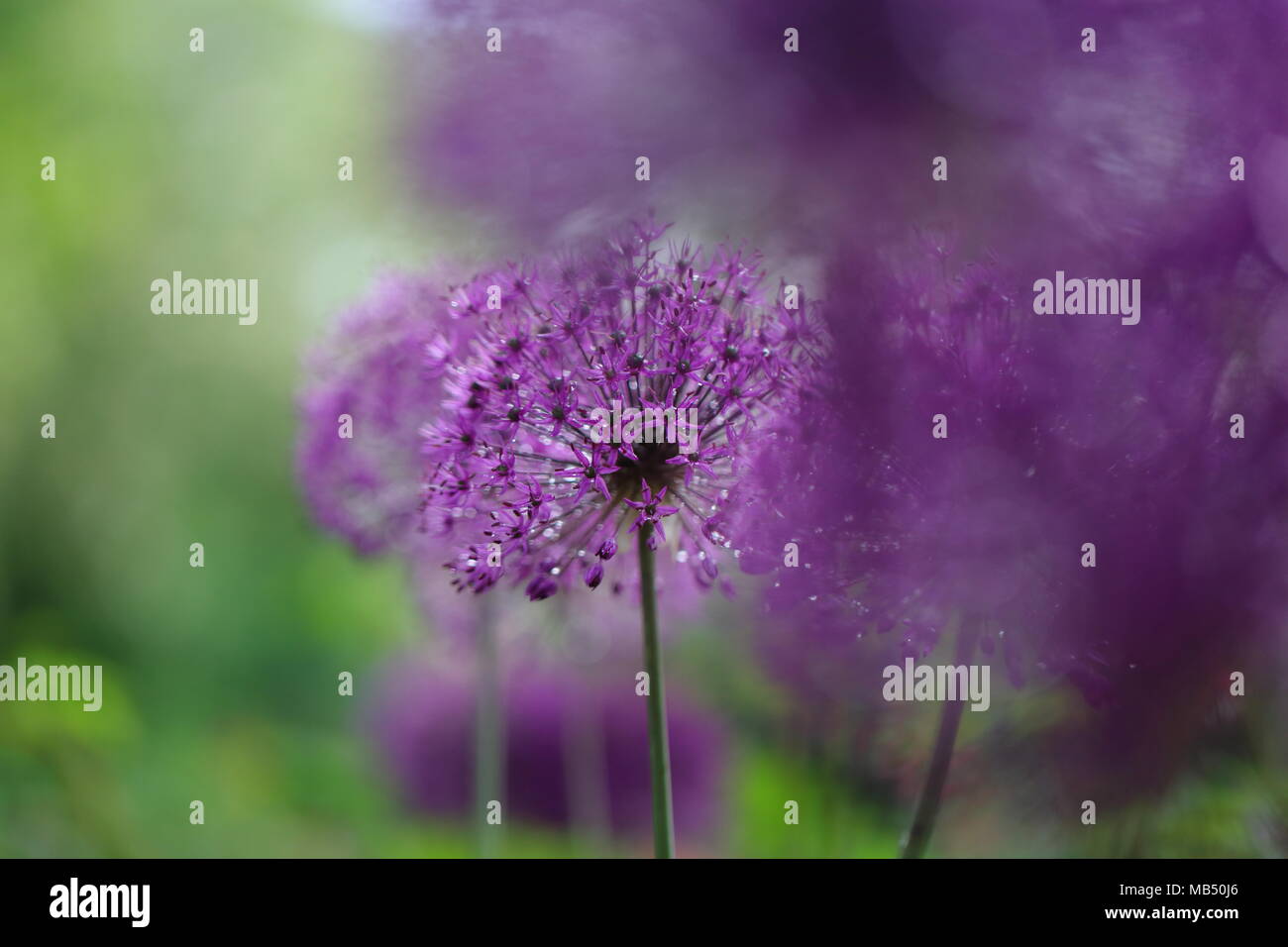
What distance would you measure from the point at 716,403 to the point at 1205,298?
0.60 ft

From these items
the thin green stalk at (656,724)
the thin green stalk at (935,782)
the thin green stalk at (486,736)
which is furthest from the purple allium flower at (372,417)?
the thin green stalk at (935,782)

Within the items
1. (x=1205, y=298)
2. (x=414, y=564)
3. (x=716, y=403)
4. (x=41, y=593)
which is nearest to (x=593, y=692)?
(x=414, y=564)

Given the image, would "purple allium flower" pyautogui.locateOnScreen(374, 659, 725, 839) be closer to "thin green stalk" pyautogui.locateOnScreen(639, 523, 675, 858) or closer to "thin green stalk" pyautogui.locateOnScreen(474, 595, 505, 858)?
"thin green stalk" pyautogui.locateOnScreen(474, 595, 505, 858)

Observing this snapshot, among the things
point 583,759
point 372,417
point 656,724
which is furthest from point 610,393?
point 583,759

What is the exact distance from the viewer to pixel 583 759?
0.85m

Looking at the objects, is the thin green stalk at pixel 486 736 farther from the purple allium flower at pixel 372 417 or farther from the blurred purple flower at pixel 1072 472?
the blurred purple flower at pixel 1072 472

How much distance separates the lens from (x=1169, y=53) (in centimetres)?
32

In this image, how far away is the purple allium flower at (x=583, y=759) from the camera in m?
0.87

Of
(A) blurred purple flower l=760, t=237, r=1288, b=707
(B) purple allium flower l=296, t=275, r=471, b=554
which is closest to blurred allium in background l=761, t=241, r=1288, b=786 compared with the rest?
(A) blurred purple flower l=760, t=237, r=1288, b=707

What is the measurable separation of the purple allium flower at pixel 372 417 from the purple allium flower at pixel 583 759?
10.9 inches

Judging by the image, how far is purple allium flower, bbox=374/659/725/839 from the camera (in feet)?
2.84

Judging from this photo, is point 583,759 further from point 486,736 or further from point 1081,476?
point 1081,476

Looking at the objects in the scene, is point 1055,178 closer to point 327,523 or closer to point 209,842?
point 327,523

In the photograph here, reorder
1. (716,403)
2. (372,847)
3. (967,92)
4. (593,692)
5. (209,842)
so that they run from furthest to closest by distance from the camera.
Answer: (209,842) → (372,847) → (593,692) → (716,403) → (967,92)
